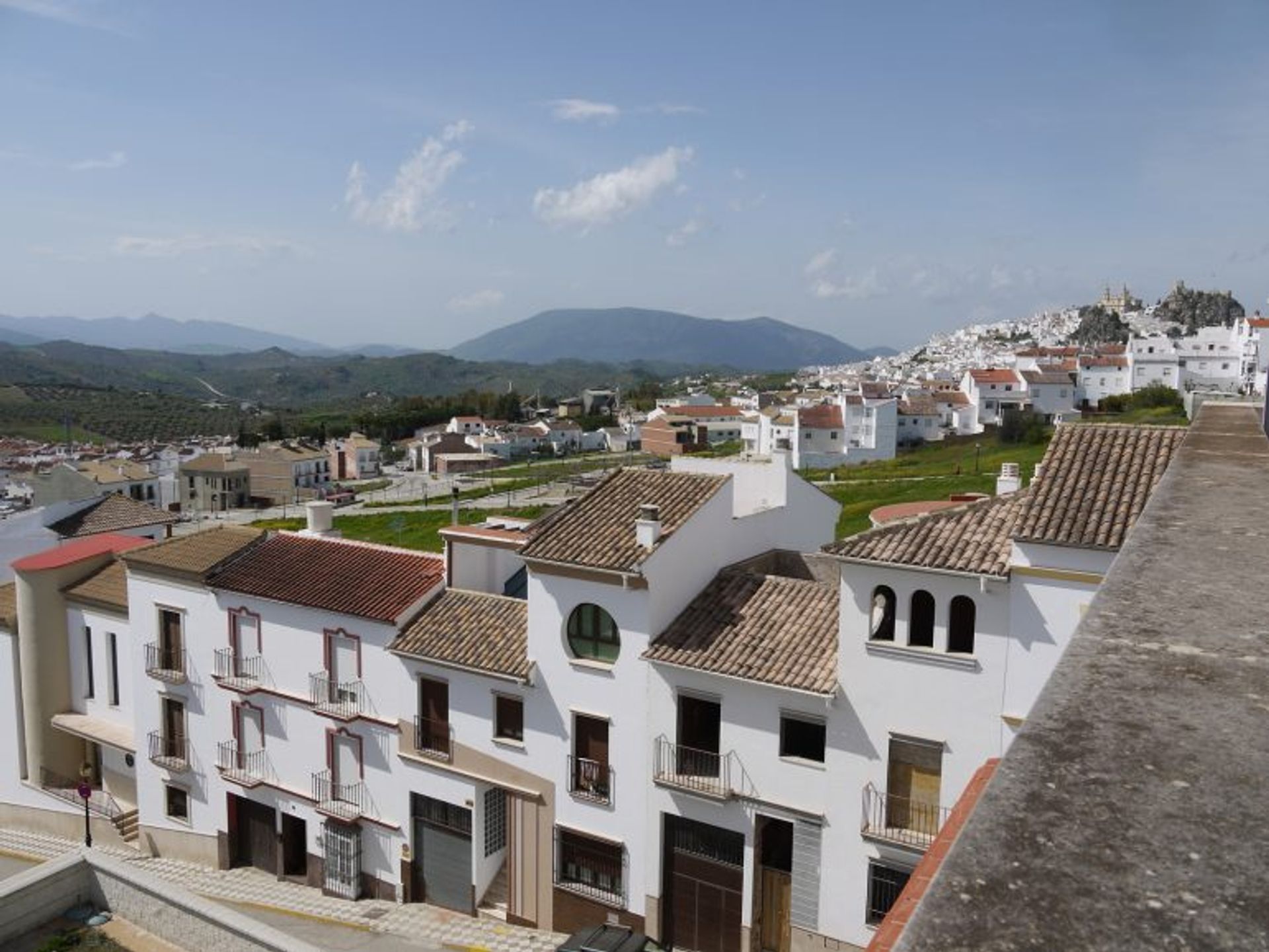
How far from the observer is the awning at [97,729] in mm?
27653

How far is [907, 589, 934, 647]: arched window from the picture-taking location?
53.0ft

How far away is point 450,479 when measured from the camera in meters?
126

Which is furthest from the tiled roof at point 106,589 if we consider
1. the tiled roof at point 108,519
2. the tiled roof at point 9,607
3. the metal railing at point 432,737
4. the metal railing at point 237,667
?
the metal railing at point 432,737

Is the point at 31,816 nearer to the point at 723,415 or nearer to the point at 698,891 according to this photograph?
the point at 698,891

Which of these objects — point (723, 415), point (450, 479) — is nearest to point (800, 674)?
point (450, 479)

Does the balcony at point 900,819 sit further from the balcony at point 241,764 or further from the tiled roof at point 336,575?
the balcony at point 241,764

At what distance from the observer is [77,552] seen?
29516 millimetres

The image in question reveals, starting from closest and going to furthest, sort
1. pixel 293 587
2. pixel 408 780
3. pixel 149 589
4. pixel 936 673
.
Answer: pixel 936 673
pixel 408 780
pixel 293 587
pixel 149 589

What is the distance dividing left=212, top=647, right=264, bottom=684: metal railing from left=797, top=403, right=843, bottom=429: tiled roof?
261 ft

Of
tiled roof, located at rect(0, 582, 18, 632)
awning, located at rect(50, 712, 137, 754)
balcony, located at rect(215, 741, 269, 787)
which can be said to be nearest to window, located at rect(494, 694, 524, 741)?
balcony, located at rect(215, 741, 269, 787)

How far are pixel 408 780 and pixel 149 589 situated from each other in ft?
31.5

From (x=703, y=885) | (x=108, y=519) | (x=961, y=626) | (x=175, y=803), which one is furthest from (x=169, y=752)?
(x=961, y=626)

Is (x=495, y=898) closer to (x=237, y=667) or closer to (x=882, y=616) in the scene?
(x=237, y=667)

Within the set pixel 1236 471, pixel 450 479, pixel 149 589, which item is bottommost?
pixel 450 479
